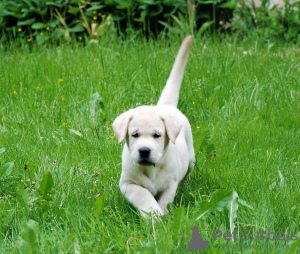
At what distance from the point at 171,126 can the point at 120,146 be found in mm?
1034

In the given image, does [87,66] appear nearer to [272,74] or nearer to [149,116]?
[272,74]

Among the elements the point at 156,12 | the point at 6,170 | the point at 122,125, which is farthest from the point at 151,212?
the point at 156,12

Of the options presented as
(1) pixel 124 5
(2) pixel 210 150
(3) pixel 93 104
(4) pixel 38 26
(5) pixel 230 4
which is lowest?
(2) pixel 210 150

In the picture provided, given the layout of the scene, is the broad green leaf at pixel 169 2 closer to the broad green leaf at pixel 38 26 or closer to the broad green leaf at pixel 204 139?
the broad green leaf at pixel 38 26

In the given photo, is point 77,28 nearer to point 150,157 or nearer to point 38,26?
point 38,26

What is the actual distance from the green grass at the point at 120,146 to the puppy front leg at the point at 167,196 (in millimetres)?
71

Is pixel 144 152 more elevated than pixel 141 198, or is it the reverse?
pixel 144 152

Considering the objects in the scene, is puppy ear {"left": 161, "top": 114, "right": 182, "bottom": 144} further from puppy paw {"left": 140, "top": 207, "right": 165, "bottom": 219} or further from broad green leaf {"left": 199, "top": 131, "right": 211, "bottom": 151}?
broad green leaf {"left": 199, "top": 131, "right": 211, "bottom": 151}

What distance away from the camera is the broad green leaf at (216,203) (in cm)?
261

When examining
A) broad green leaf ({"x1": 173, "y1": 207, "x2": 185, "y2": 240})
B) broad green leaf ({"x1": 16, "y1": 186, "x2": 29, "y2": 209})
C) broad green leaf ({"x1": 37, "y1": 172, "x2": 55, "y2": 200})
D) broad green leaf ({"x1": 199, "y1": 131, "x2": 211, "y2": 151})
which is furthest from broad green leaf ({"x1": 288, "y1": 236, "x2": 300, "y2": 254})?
broad green leaf ({"x1": 199, "y1": 131, "x2": 211, "y2": 151})

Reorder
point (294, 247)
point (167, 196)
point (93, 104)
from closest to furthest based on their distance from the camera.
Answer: point (294, 247) → point (167, 196) → point (93, 104)

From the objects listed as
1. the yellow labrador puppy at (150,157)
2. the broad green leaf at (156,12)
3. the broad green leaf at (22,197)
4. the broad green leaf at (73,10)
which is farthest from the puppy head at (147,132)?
the broad green leaf at (73,10)

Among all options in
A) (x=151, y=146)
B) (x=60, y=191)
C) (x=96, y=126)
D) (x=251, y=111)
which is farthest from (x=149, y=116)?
(x=251, y=111)

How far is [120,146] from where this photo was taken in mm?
3941
